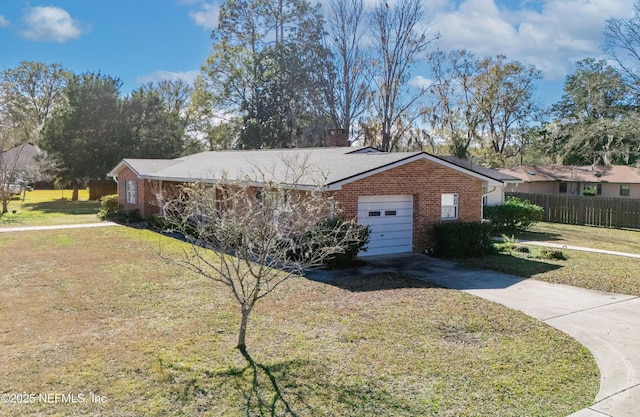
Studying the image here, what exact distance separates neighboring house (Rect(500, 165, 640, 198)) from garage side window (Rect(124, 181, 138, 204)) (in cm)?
2519

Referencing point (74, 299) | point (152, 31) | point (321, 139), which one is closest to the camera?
point (74, 299)

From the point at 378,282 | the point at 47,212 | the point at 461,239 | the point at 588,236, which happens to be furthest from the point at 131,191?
the point at 588,236

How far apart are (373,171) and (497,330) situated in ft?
22.6

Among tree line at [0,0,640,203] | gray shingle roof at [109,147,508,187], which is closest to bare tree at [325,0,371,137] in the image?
tree line at [0,0,640,203]

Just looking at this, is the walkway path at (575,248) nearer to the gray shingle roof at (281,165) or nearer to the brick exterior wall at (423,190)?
the brick exterior wall at (423,190)

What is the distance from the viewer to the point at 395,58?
32.7 meters

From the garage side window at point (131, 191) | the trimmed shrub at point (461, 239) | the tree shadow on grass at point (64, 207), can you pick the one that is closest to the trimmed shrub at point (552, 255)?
the trimmed shrub at point (461, 239)

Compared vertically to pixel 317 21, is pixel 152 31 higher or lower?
lower

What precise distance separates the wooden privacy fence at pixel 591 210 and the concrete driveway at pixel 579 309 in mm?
14429

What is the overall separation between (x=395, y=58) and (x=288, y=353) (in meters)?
29.2

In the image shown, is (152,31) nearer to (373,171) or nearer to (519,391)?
(373,171)

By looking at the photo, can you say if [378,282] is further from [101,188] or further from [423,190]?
[101,188]

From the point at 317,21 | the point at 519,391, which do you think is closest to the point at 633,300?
the point at 519,391

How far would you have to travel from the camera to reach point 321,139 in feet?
119
